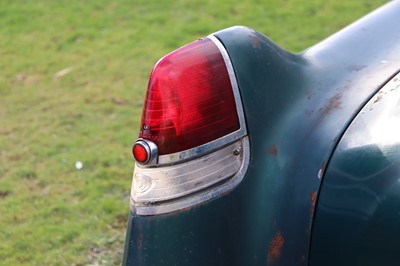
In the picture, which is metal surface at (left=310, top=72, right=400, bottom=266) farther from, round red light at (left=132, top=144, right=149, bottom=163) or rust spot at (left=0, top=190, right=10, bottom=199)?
rust spot at (left=0, top=190, right=10, bottom=199)

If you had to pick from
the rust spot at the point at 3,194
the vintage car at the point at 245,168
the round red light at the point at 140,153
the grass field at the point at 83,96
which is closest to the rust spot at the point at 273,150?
the vintage car at the point at 245,168

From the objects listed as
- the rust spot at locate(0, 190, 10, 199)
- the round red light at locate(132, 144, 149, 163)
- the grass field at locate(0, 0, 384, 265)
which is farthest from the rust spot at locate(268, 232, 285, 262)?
the rust spot at locate(0, 190, 10, 199)

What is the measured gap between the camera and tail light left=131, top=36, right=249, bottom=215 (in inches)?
69.2

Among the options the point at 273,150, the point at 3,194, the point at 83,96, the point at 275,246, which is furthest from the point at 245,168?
the point at 83,96

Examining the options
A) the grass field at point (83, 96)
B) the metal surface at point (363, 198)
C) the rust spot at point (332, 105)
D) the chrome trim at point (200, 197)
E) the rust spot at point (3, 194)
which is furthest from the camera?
the rust spot at point (3, 194)

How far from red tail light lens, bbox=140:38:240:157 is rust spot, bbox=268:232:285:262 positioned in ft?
1.05

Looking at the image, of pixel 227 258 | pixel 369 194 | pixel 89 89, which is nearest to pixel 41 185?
pixel 89 89

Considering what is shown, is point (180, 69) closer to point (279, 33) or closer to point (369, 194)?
point (369, 194)

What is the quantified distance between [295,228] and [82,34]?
17.9 ft

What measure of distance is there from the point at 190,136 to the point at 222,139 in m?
0.09

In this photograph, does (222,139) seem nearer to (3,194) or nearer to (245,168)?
(245,168)

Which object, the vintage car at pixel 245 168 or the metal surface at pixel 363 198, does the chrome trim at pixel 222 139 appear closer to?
the vintage car at pixel 245 168

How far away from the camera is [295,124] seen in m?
1.88

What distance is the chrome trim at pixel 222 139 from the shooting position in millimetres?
1757
